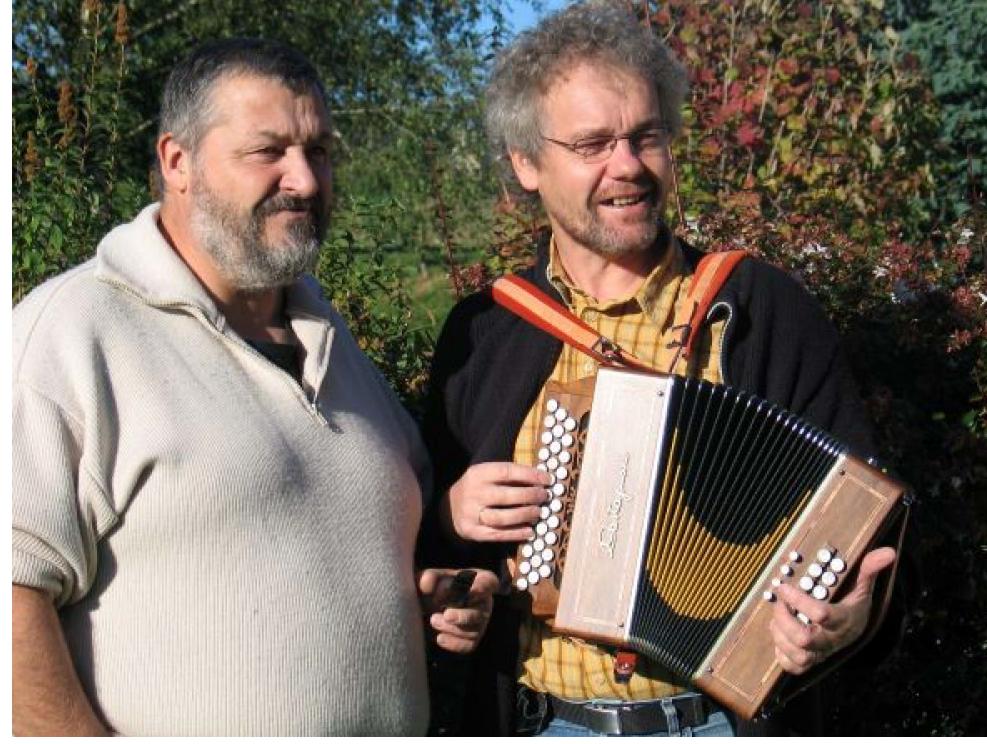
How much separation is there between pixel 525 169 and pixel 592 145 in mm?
233

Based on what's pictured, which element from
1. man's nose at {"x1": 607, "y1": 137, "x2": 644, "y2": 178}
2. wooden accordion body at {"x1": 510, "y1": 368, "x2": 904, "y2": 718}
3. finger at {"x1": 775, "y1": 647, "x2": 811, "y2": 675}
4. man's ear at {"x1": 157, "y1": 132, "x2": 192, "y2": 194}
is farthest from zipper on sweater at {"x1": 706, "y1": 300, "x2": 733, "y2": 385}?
man's ear at {"x1": 157, "y1": 132, "x2": 192, "y2": 194}

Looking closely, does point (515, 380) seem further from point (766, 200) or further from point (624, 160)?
point (766, 200)

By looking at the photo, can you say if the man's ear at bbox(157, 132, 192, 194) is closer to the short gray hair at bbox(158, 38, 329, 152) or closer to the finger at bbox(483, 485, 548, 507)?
the short gray hair at bbox(158, 38, 329, 152)

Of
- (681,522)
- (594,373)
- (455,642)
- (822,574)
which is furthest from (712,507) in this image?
(455,642)

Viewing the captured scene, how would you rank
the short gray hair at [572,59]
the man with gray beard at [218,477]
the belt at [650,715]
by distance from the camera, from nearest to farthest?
1. the man with gray beard at [218,477]
2. the belt at [650,715]
3. the short gray hair at [572,59]

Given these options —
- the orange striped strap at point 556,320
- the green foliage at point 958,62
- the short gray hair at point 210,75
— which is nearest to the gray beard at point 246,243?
the short gray hair at point 210,75

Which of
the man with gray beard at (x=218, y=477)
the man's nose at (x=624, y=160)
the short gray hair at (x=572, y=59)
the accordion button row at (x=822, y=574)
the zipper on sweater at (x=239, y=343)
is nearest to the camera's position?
the man with gray beard at (x=218, y=477)

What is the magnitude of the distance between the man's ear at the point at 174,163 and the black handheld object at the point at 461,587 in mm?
907

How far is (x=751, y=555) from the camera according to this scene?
2.65 meters

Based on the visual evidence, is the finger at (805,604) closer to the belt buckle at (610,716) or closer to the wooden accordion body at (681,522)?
the wooden accordion body at (681,522)

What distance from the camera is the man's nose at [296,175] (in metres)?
2.60

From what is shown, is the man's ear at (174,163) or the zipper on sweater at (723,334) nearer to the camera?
the man's ear at (174,163)

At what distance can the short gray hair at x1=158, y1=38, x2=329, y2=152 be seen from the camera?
2.59 meters

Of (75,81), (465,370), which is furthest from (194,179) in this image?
(75,81)
